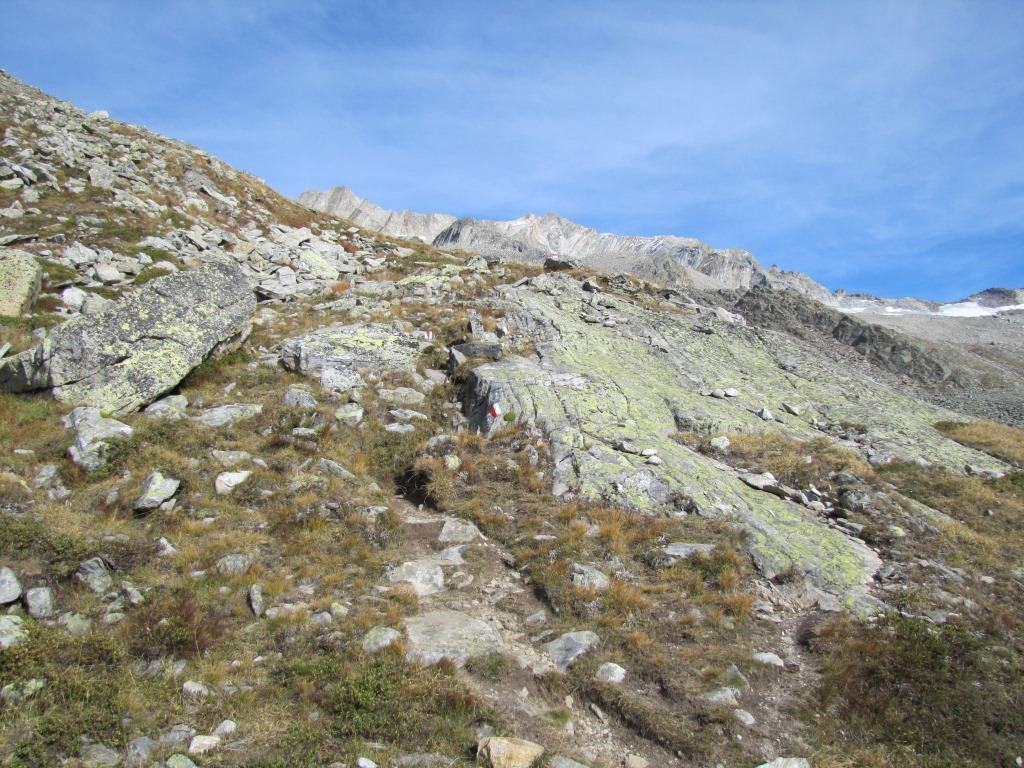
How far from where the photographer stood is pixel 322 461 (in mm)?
11312

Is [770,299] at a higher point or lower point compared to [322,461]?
higher

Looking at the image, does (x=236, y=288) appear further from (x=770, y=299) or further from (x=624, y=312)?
(x=770, y=299)

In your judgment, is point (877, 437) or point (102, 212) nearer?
point (877, 437)

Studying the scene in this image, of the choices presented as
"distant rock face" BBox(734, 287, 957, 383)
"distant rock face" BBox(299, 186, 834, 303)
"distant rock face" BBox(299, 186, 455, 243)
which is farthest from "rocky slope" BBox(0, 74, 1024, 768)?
"distant rock face" BBox(299, 186, 455, 243)

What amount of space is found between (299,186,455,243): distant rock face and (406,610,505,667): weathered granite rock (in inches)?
5139

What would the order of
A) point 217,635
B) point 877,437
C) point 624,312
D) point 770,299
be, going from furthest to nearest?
1. point 770,299
2. point 624,312
3. point 877,437
4. point 217,635

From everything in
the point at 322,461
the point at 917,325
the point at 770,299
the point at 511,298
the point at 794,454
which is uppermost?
the point at 917,325

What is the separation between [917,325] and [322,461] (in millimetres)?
126373

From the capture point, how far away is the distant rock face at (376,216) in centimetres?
13688

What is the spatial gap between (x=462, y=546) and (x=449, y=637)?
2431mm

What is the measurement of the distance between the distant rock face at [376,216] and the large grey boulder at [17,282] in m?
118

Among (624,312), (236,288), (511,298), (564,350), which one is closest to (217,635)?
(236,288)

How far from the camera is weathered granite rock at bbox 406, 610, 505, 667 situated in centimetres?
706

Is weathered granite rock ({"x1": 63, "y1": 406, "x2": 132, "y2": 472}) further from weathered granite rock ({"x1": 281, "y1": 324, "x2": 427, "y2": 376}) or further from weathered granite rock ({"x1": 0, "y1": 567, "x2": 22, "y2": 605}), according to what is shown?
weathered granite rock ({"x1": 281, "y1": 324, "x2": 427, "y2": 376})
